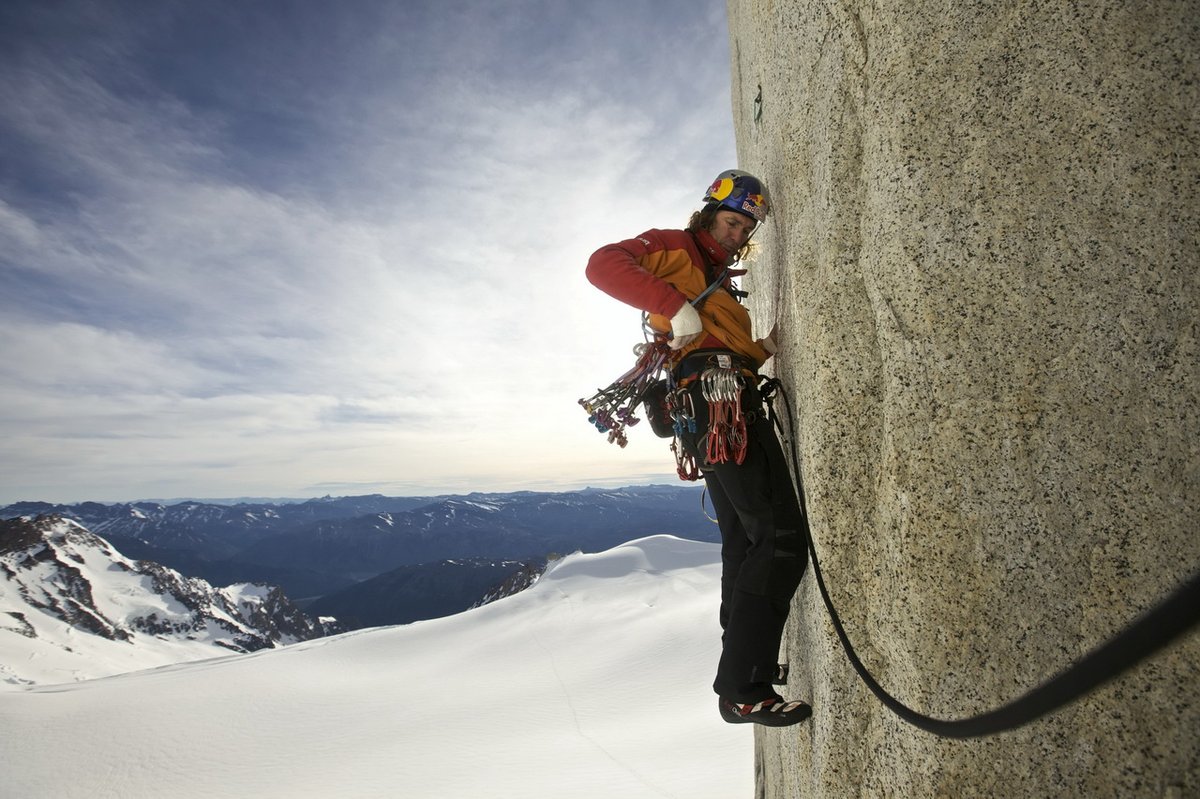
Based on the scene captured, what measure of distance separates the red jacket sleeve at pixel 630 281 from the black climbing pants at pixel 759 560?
22.0 inches

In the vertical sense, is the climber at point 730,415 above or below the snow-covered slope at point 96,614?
above

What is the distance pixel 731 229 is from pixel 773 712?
247 centimetres

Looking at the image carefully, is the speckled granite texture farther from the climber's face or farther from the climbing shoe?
the climber's face

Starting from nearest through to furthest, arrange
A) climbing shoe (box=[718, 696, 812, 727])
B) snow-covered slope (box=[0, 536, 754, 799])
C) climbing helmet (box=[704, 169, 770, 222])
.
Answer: climbing shoe (box=[718, 696, 812, 727])
climbing helmet (box=[704, 169, 770, 222])
snow-covered slope (box=[0, 536, 754, 799])

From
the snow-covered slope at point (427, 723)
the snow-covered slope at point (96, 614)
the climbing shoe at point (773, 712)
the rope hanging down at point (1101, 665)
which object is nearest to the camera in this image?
the rope hanging down at point (1101, 665)

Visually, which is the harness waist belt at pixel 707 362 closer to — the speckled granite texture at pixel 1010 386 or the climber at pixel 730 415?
the climber at pixel 730 415

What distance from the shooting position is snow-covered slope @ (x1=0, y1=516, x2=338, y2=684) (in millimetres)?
93625

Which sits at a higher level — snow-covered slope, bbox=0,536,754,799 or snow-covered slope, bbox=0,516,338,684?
snow-covered slope, bbox=0,536,754,799

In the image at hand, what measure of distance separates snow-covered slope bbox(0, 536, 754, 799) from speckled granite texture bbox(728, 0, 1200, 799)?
18.8ft

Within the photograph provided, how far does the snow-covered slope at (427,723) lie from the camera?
8.58 metres

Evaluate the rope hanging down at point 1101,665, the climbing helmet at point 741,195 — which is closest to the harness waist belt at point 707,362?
the climbing helmet at point 741,195

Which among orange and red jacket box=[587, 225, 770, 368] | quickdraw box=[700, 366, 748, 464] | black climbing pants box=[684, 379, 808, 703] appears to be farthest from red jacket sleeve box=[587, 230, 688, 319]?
black climbing pants box=[684, 379, 808, 703]

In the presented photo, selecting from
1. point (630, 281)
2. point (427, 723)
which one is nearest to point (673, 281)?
point (630, 281)

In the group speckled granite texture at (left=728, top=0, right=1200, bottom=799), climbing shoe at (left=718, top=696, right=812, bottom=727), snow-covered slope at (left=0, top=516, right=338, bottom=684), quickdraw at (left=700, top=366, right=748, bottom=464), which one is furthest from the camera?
snow-covered slope at (left=0, top=516, right=338, bottom=684)
